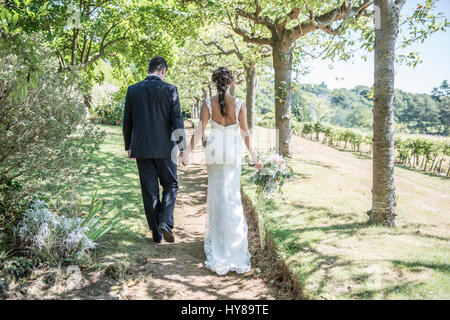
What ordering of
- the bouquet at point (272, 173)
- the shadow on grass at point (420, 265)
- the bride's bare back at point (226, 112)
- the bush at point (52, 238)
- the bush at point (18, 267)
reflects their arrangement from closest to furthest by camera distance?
1. the bush at point (18, 267)
2. the bush at point (52, 238)
3. the shadow on grass at point (420, 265)
4. the bride's bare back at point (226, 112)
5. the bouquet at point (272, 173)

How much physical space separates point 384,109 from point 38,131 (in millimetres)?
5179

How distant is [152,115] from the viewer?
4.70 m

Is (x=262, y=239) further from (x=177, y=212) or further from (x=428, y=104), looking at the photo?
(x=428, y=104)

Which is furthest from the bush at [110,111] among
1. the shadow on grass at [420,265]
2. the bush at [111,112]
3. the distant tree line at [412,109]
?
the distant tree line at [412,109]

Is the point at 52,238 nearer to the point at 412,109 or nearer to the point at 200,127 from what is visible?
the point at 200,127

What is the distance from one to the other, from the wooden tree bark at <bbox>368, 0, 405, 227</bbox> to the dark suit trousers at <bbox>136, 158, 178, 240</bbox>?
3437mm

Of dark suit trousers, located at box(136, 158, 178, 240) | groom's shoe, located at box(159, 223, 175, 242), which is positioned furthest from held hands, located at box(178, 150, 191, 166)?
groom's shoe, located at box(159, 223, 175, 242)

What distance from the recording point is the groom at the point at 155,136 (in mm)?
4688

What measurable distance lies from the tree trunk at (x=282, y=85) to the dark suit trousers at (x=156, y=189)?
19.2ft

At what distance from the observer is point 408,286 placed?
337cm

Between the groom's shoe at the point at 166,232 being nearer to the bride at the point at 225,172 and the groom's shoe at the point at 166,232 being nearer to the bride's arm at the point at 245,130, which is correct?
the bride at the point at 225,172

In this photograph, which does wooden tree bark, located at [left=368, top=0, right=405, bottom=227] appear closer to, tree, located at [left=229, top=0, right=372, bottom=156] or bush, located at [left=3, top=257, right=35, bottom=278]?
tree, located at [left=229, top=0, right=372, bottom=156]

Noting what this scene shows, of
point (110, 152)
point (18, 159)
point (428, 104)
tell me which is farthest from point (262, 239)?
point (428, 104)

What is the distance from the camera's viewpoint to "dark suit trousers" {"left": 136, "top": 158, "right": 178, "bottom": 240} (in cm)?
486
